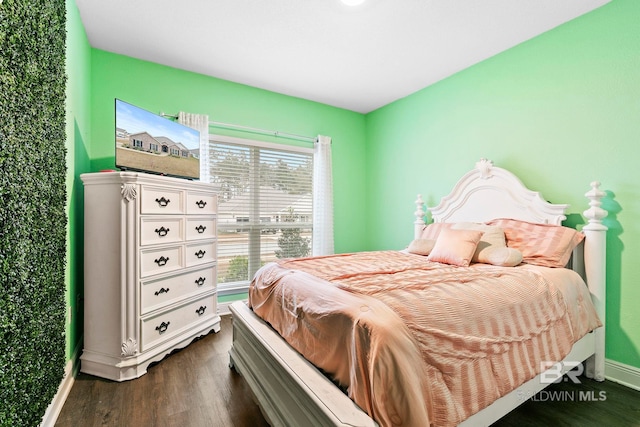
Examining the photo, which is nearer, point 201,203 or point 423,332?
→ point 423,332

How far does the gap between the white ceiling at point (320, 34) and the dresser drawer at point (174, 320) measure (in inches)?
93.4

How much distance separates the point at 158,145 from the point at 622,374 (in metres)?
3.94

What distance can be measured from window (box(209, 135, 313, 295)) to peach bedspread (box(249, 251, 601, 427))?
5.38ft

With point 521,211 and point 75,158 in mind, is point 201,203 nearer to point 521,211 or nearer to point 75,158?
point 75,158

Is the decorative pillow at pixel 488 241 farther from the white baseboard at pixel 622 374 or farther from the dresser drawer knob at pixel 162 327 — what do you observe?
the dresser drawer knob at pixel 162 327

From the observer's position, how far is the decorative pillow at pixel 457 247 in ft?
7.28

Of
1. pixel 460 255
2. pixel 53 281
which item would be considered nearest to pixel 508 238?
pixel 460 255

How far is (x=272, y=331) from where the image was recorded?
5.77 ft

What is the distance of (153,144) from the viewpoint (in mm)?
2455

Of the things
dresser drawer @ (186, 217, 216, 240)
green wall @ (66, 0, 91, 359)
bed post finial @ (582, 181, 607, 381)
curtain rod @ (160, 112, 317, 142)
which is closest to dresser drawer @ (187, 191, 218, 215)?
dresser drawer @ (186, 217, 216, 240)

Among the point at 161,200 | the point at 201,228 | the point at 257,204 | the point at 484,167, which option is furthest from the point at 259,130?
the point at 484,167

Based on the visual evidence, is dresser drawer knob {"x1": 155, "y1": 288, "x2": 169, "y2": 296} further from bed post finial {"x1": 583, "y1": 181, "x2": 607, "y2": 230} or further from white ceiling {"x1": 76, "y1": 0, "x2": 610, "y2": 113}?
bed post finial {"x1": 583, "y1": 181, "x2": 607, "y2": 230}

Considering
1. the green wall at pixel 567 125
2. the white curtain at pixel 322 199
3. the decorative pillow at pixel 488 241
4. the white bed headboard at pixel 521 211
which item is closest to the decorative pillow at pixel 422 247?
the decorative pillow at pixel 488 241

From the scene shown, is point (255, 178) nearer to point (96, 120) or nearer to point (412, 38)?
point (96, 120)
